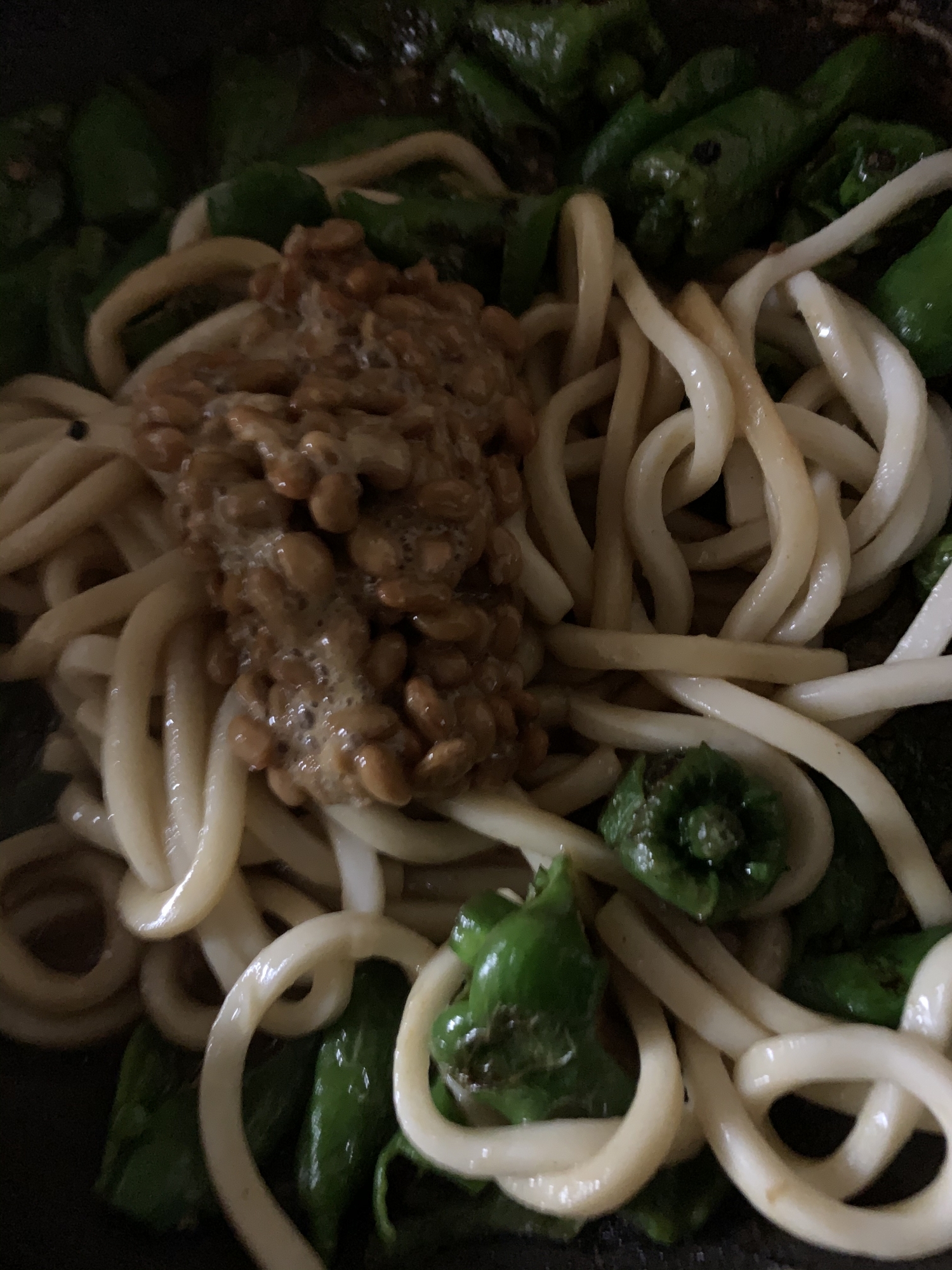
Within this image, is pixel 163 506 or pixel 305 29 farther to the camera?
pixel 305 29

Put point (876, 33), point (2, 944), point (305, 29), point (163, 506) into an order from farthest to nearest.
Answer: point (305, 29) < point (876, 33) < point (163, 506) < point (2, 944)

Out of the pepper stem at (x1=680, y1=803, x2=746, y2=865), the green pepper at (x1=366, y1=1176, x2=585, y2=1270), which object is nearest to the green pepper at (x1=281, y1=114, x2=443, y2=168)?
the pepper stem at (x1=680, y1=803, x2=746, y2=865)

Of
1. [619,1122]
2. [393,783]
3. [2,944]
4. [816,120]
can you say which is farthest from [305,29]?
[619,1122]

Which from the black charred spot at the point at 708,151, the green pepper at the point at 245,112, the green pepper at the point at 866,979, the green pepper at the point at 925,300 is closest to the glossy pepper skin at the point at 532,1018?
the green pepper at the point at 866,979

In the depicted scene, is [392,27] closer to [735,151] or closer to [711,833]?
[735,151]

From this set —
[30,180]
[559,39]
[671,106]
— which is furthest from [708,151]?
[30,180]

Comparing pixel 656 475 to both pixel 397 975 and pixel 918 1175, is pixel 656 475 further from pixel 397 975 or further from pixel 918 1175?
pixel 918 1175
